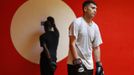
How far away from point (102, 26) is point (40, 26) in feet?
3.31

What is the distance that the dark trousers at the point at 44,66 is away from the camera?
12.6 feet

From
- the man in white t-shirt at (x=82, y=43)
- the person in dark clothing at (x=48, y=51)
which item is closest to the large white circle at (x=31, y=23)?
the person in dark clothing at (x=48, y=51)

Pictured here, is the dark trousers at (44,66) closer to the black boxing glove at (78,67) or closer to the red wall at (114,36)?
the red wall at (114,36)

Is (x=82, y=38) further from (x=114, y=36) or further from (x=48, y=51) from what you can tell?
(x=114, y=36)

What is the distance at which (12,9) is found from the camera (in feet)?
13.7

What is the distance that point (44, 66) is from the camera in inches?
153

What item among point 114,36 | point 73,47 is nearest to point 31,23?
point 114,36

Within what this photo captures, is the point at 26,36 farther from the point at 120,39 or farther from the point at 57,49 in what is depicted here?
the point at 120,39

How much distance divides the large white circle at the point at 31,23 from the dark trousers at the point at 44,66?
12.9 inches

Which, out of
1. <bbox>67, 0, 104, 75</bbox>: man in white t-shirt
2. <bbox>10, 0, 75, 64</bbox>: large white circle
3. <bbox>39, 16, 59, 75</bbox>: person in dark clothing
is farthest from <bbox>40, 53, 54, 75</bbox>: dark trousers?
<bbox>67, 0, 104, 75</bbox>: man in white t-shirt

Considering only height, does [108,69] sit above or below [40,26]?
below

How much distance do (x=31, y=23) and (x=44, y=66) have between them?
756mm

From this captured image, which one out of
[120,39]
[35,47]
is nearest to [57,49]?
[35,47]

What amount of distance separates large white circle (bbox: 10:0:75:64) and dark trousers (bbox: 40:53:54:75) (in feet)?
1.07
